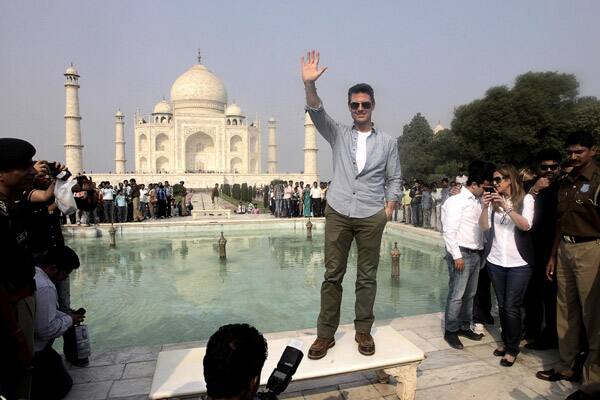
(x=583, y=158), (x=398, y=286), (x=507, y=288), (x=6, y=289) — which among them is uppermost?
(x=583, y=158)

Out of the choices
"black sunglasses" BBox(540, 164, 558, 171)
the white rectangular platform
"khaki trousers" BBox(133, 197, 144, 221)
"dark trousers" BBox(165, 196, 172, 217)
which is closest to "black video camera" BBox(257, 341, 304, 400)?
the white rectangular platform

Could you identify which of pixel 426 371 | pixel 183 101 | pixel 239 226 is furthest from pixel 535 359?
pixel 183 101

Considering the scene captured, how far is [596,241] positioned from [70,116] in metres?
34.5

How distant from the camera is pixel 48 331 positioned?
2391 mm

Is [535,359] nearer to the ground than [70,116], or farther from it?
nearer to the ground

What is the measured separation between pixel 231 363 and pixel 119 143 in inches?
1752

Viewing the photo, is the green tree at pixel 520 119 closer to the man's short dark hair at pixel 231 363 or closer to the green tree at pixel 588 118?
the green tree at pixel 588 118

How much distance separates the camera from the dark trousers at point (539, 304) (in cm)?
333

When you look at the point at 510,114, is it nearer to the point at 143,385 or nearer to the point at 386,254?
the point at 386,254

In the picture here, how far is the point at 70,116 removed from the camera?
30625 mm

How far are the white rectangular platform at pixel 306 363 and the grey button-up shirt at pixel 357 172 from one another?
2.81ft

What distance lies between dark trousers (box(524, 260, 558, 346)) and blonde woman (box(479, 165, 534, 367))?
472 millimetres

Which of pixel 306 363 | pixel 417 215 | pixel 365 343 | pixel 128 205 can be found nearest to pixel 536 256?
pixel 365 343

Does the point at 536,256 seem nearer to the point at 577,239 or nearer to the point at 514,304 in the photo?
the point at 514,304
